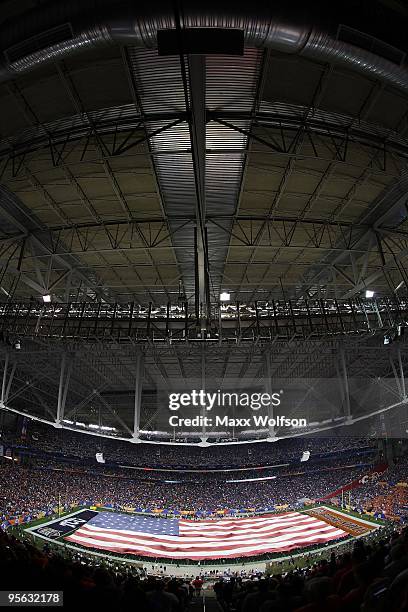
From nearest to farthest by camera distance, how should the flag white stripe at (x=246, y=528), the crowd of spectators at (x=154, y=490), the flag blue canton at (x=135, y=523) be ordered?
the flag white stripe at (x=246, y=528)
the flag blue canton at (x=135, y=523)
the crowd of spectators at (x=154, y=490)

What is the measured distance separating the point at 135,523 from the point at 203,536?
7248 mm

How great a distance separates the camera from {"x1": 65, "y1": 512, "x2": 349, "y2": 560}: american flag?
24.5m

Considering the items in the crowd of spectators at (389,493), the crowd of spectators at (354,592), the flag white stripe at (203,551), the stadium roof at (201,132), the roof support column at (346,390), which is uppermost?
the stadium roof at (201,132)

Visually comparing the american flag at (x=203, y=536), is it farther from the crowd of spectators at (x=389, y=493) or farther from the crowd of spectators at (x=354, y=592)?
the crowd of spectators at (x=354, y=592)

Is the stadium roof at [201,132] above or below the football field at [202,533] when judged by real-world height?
above

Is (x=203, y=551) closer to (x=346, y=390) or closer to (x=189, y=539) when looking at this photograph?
(x=189, y=539)

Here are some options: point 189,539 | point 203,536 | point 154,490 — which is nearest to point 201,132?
point 189,539

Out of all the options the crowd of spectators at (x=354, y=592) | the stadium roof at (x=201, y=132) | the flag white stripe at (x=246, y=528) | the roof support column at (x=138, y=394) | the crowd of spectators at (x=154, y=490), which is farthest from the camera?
the crowd of spectators at (x=154, y=490)

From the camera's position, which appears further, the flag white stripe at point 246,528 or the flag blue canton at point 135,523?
the flag blue canton at point 135,523

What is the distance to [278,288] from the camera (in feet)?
78.4

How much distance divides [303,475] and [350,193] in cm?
4124

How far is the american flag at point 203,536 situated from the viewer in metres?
24.5

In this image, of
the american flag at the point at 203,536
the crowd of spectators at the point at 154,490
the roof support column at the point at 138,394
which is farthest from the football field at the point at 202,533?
the roof support column at the point at 138,394

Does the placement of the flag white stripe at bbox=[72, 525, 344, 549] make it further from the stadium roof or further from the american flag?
the stadium roof
